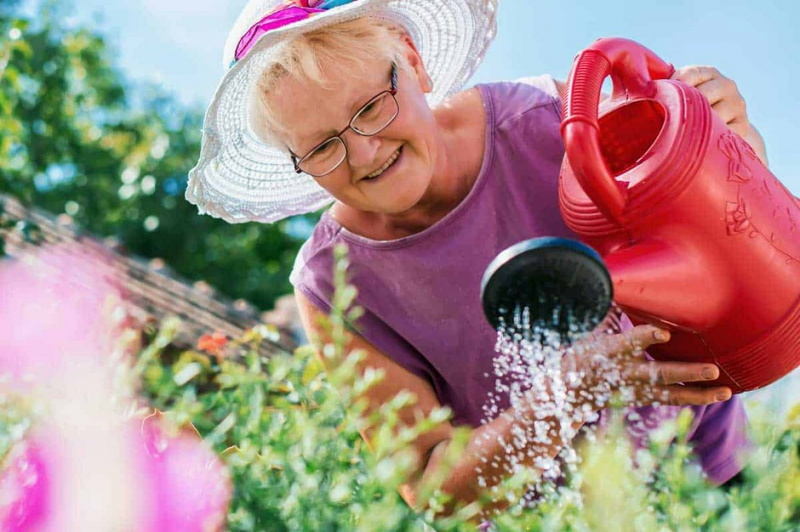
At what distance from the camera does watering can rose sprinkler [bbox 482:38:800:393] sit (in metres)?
1.55

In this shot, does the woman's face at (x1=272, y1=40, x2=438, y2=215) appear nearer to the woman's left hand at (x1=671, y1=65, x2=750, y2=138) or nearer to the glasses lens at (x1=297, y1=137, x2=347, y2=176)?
the glasses lens at (x1=297, y1=137, x2=347, y2=176)

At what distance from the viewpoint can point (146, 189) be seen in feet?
40.3

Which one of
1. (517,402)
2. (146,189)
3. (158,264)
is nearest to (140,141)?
(146,189)

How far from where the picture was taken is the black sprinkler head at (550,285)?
132 cm

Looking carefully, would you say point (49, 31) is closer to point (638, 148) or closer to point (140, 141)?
point (140, 141)

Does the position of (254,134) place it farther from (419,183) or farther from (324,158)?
(419,183)

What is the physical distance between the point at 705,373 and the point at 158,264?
5.55m

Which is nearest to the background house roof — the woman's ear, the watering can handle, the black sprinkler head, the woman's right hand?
the woman's ear

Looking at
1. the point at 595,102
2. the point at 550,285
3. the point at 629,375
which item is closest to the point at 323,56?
the point at 595,102

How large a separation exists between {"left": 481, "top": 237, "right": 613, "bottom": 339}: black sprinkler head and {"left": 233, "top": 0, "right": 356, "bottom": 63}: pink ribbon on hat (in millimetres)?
792

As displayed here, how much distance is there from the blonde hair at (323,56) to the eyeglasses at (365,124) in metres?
0.07

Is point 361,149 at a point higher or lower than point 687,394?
higher

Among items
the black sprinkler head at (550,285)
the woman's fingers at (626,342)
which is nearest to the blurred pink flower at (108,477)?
the black sprinkler head at (550,285)

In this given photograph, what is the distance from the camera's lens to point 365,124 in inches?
75.0
